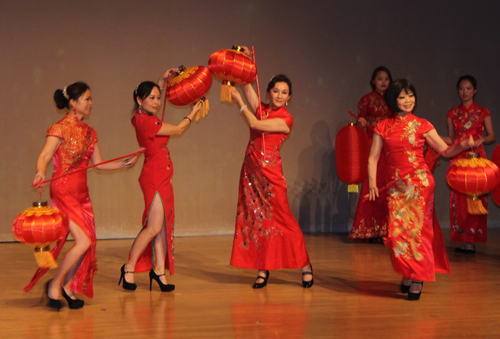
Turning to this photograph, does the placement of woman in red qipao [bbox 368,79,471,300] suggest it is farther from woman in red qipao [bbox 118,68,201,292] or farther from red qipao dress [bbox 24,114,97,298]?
red qipao dress [bbox 24,114,97,298]

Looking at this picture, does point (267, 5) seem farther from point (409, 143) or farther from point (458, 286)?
point (458, 286)

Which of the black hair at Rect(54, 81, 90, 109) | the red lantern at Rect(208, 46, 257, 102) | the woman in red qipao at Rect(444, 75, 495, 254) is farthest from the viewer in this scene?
the woman in red qipao at Rect(444, 75, 495, 254)

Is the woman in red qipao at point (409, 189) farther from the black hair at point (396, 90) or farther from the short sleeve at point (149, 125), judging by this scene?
the short sleeve at point (149, 125)

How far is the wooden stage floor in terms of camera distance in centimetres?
247

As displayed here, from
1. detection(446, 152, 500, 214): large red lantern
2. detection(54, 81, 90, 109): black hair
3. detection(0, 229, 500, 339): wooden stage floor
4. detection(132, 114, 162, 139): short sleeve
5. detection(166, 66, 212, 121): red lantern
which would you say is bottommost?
detection(0, 229, 500, 339): wooden stage floor

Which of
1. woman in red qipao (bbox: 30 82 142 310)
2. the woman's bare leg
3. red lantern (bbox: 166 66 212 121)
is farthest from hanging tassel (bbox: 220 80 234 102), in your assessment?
the woman's bare leg

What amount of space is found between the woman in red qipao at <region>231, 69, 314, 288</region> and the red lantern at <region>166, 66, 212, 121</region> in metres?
0.30

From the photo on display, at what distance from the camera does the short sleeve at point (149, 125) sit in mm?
3158

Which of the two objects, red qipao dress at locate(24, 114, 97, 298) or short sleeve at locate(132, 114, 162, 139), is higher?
short sleeve at locate(132, 114, 162, 139)

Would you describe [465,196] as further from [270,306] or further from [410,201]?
[270,306]

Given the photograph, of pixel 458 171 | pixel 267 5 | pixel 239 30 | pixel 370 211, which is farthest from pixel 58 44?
pixel 458 171

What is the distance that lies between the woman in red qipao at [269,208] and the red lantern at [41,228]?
3.72 feet

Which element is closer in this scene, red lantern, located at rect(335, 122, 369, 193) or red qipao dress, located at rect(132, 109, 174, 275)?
red qipao dress, located at rect(132, 109, 174, 275)

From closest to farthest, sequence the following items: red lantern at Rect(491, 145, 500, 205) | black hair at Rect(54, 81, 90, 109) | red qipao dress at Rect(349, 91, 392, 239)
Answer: black hair at Rect(54, 81, 90, 109), red lantern at Rect(491, 145, 500, 205), red qipao dress at Rect(349, 91, 392, 239)
